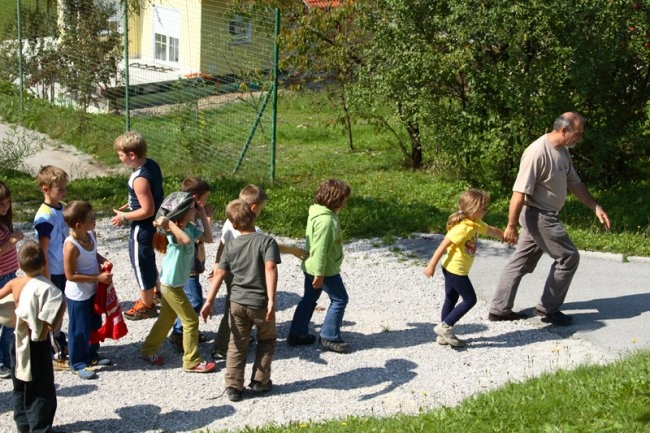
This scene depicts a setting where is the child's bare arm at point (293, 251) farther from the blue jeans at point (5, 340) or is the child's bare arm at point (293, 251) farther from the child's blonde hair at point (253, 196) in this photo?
the blue jeans at point (5, 340)

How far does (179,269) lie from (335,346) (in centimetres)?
139

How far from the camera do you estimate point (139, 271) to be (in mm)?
7625

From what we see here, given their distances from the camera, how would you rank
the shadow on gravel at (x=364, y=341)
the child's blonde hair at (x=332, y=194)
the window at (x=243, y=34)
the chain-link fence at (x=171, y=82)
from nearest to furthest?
the child's blonde hair at (x=332, y=194) → the shadow on gravel at (x=364, y=341) → the chain-link fence at (x=171, y=82) → the window at (x=243, y=34)

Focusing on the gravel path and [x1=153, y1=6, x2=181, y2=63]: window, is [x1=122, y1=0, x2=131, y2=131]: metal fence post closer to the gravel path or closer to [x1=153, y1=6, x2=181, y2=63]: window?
the gravel path

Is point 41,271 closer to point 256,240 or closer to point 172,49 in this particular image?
point 256,240

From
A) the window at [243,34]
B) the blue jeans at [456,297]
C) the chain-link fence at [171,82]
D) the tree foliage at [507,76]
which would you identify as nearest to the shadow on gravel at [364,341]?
the blue jeans at [456,297]

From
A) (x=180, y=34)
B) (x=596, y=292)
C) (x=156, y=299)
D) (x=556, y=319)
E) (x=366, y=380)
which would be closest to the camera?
(x=366, y=380)

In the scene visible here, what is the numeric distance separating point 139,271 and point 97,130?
9.24 metres

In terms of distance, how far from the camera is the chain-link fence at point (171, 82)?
13.8 m

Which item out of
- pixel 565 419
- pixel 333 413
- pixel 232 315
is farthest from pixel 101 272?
pixel 565 419

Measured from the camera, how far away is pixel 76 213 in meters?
6.52

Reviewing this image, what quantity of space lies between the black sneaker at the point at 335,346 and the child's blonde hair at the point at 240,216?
133 cm

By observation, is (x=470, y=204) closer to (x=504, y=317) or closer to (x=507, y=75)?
(x=504, y=317)

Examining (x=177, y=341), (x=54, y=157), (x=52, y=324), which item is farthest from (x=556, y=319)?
(x=54, y=157)
